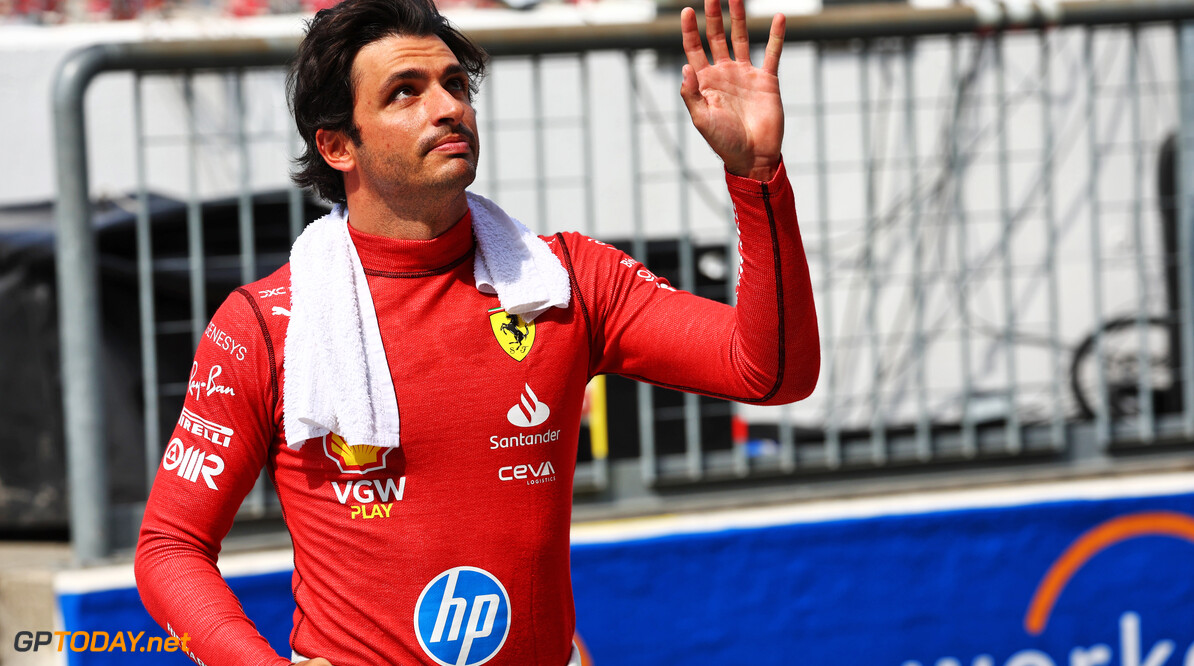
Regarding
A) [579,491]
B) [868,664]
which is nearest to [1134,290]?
[868,664]

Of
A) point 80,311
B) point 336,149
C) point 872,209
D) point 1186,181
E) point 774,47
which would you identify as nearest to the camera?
point 774,47

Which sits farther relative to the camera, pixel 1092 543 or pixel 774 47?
pixel 1092 543

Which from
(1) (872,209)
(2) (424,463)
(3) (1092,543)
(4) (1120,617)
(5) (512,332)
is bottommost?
(4) (1120,617)

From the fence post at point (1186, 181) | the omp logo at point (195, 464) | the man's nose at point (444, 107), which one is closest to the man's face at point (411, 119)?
the man's nose at point (444, 107)

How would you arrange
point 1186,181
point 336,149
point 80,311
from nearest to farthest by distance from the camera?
point 336,149, point 80,311, point 1186,181

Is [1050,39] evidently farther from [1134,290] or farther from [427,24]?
[427,24]

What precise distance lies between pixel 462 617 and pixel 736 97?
0.98 metres

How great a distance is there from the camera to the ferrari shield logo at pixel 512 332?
191 centimetres

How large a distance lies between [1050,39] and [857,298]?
1.08 meters

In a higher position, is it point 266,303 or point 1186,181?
point 1186,181

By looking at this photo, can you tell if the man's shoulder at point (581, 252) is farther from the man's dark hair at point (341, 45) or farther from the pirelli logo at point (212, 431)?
the pirelli logo at point (212, 431)

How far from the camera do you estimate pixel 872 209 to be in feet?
11.8

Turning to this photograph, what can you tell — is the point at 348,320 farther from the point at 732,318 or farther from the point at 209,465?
the point at 732,318

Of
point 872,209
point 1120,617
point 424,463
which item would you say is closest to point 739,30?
point 424,463
